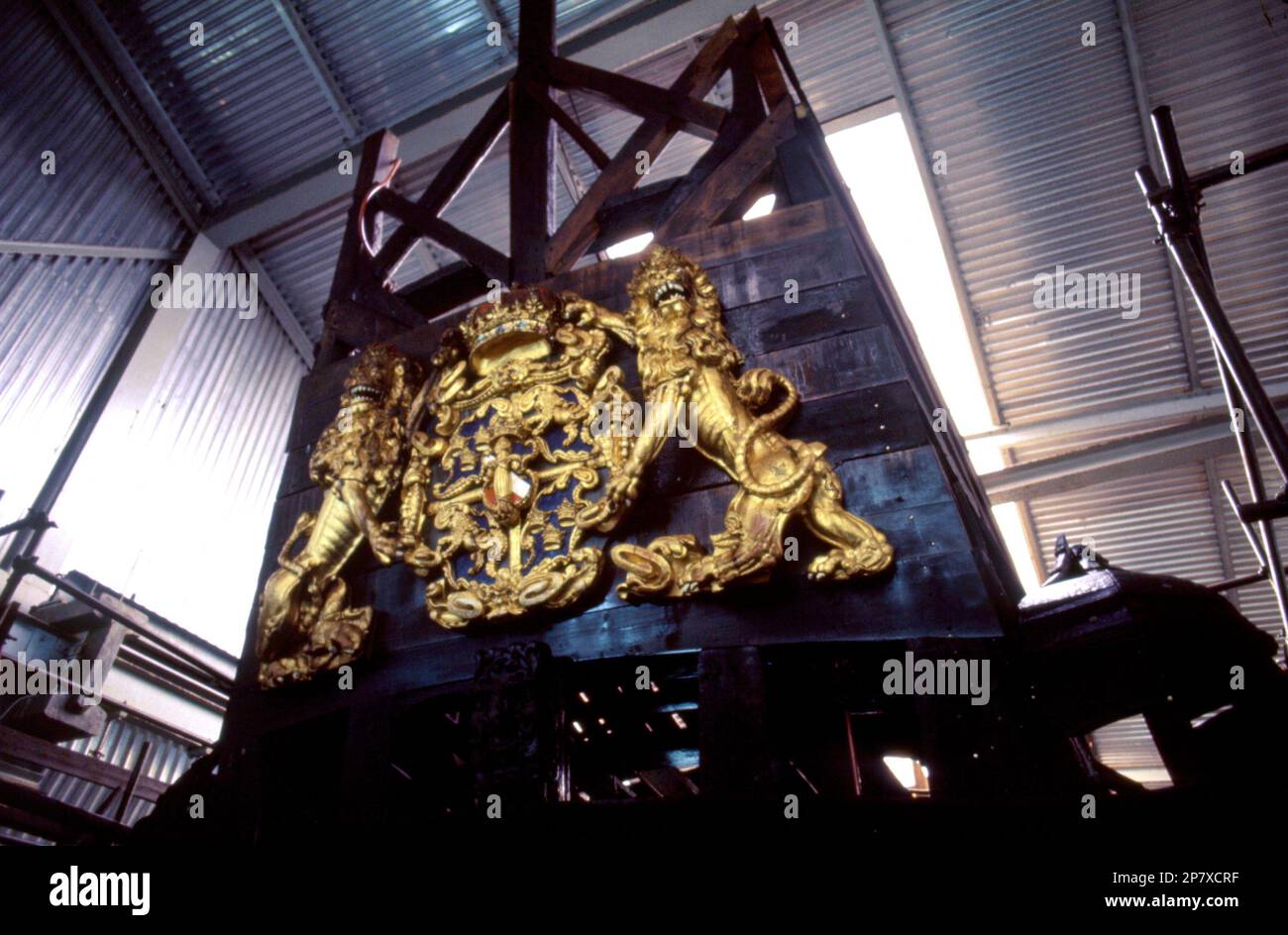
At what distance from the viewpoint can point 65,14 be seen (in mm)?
8844

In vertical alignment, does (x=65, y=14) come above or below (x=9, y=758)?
above

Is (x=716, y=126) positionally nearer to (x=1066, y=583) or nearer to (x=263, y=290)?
(x=1066, y=583)

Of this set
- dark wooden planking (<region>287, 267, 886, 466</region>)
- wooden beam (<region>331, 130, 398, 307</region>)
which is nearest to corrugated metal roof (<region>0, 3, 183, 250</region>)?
wooden beam (<region>331, 130, 398, 307</region>)

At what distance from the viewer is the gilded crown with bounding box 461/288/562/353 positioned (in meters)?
4.13

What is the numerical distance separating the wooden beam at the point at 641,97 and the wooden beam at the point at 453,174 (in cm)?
48

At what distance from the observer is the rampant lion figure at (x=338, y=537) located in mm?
3688

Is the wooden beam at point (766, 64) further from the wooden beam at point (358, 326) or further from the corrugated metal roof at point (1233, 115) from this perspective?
the corrugated metal roof at point (1233, 115)

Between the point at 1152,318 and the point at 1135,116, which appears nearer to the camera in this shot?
the point at 1135,116

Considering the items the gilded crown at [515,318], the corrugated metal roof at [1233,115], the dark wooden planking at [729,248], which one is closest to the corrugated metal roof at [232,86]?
the dark wooden planking at [729,248]

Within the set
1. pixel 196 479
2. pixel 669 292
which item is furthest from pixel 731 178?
pixel 196 479

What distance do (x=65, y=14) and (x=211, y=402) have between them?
4237 millimetres

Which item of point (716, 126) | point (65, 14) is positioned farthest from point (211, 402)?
point (716, 126)
